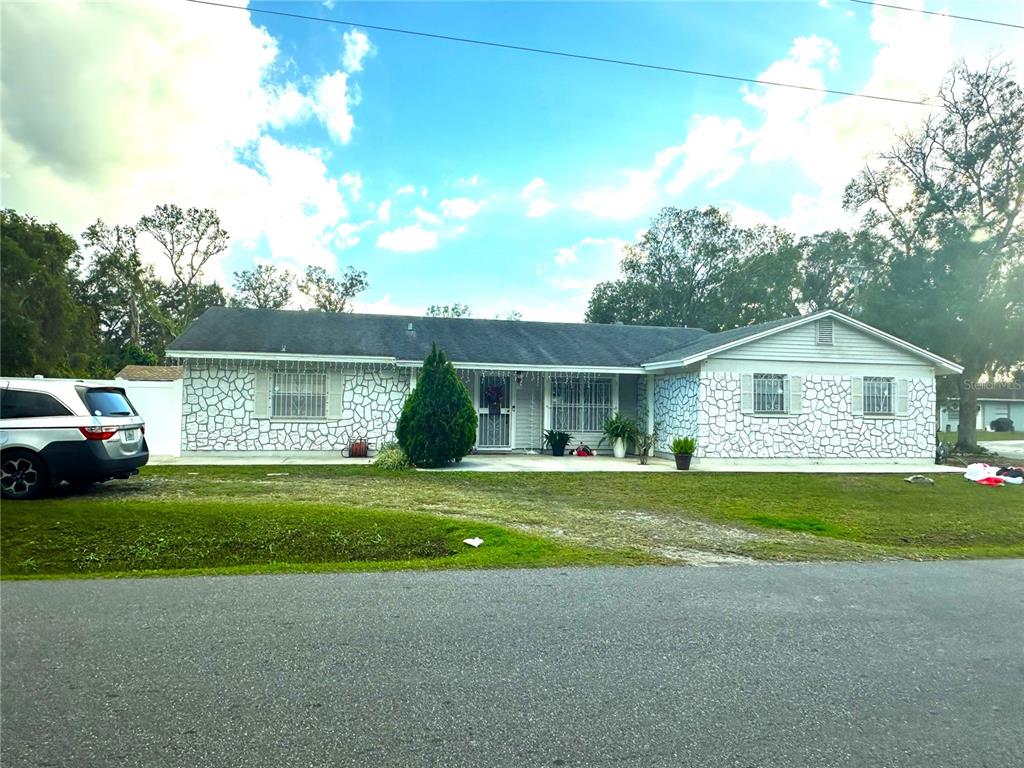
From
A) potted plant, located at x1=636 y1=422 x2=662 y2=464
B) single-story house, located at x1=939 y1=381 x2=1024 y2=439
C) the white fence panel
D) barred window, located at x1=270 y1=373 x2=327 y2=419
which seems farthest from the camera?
single-story house, located at x1=939 y1=381 x2=1024 y2=439

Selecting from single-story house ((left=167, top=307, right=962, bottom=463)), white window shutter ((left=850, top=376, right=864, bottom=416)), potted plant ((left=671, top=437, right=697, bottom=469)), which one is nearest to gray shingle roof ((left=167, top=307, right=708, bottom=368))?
single-story house ((left=167, top=307, right=962, bottom=463))

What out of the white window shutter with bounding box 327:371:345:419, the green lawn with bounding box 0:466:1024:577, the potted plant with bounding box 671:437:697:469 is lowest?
the green lawn with bounding box 0:466:1024:577

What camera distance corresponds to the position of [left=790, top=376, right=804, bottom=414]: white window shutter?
17375 mm

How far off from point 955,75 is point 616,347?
58.4 feet

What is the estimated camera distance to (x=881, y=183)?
27.0 metres

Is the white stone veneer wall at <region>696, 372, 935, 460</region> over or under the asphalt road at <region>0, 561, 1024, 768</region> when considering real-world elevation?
over

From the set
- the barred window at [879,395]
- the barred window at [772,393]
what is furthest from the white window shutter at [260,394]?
the barred window at [879,395]

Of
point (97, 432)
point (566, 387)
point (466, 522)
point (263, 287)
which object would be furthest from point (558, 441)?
point (263, 287)

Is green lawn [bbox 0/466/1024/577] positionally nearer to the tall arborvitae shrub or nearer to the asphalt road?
the asphalt road

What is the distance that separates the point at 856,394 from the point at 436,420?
11.4m

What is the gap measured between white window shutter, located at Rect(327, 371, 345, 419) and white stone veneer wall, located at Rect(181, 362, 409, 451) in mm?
105

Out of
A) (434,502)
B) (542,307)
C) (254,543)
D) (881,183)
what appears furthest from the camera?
(542,307)

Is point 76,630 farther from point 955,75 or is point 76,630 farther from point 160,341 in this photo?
point 160,341

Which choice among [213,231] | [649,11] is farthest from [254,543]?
[213,231]
